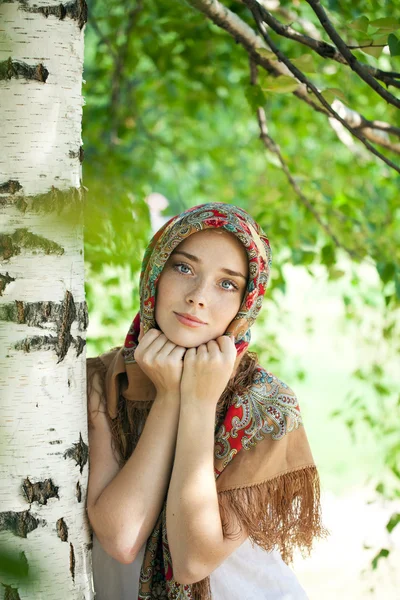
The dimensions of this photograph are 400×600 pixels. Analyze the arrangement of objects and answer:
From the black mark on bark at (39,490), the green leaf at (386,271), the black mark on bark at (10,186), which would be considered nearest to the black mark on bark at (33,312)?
the black mark on bark at (10,186)

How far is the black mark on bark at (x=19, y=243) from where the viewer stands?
4.47 ft

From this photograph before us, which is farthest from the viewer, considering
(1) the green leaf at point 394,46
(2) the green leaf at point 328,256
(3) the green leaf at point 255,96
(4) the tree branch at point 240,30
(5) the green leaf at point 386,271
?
(2) the green leaf at point 328,256

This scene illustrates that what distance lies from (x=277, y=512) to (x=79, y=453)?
616 mm

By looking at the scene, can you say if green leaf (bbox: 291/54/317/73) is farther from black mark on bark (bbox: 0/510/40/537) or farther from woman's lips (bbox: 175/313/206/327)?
black mark on bark (bbox: 0/510/40/537)

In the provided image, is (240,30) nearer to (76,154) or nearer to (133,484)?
(76,154)

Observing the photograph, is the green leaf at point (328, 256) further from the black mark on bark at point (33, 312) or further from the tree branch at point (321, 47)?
the black mark on bark at point (33, 312)

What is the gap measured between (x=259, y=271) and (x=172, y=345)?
320mm

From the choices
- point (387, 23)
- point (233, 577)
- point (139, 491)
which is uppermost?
point (387, 23)

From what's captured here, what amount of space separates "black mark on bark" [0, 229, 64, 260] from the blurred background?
1.23m

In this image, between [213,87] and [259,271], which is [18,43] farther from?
[213,87]

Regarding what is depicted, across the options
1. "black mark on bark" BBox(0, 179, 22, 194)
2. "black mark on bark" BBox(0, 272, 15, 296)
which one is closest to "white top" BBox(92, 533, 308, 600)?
"black mark on bark" BBox(0, 272, 15, 296)

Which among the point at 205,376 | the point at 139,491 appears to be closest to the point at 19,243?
the point at 205,376

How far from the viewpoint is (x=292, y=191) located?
373 cm

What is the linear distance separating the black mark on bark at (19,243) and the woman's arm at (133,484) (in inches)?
23.6
